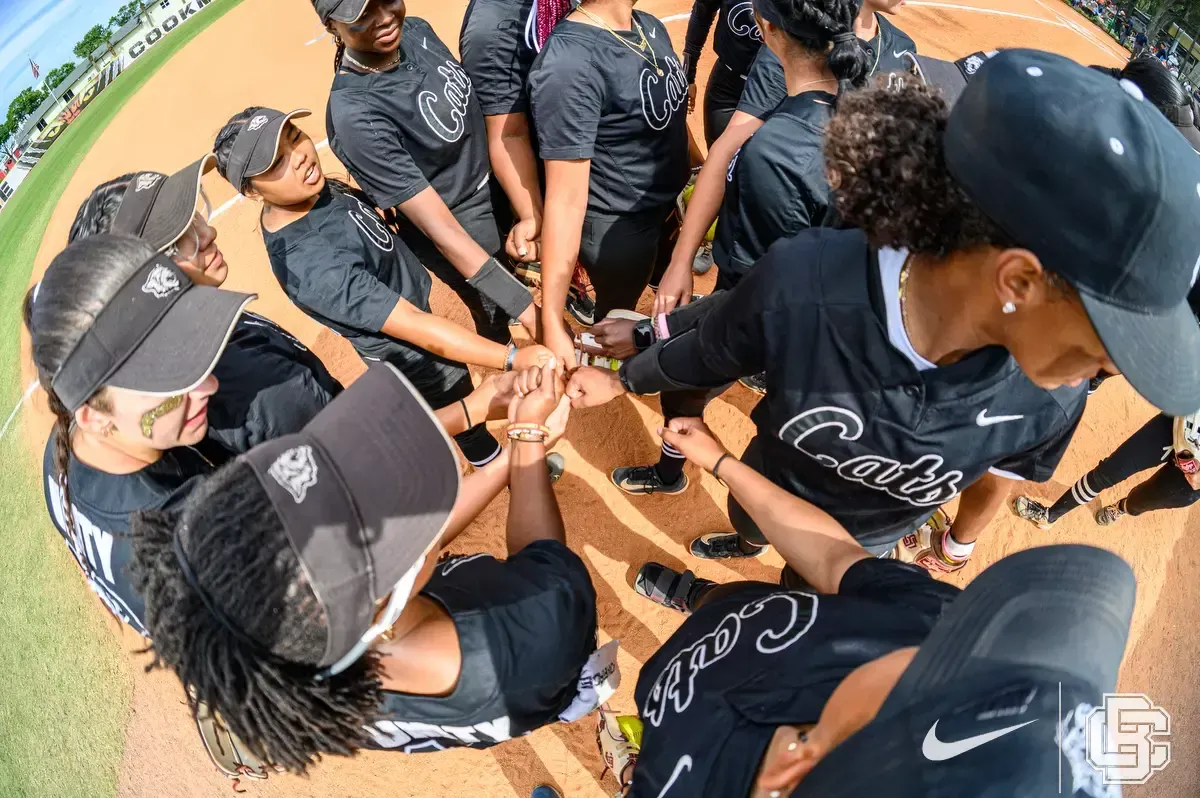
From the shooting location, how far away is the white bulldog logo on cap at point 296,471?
127 centimetres

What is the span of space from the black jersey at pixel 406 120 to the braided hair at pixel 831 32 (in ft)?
5.20

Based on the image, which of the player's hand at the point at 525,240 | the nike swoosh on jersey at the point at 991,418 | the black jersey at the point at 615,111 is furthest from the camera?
the player's hand at the point at 525,240

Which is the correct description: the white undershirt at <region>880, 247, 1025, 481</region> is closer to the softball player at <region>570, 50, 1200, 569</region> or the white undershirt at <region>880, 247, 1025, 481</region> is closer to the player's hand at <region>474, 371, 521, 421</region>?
the softball player at <region>570, 50, 1200, 569</region>

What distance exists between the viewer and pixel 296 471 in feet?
4.26

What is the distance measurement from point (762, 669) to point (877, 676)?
404mm

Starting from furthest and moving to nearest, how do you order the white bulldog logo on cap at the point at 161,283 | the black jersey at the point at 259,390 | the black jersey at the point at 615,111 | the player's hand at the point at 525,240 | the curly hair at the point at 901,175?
the player's hand at the point at 525,240, the black jersey at the point at 615,111, the black jersey at the point at 259,390, the white bulldog logo on cap at the point at 161,283, the curly hair at the point at 901,175

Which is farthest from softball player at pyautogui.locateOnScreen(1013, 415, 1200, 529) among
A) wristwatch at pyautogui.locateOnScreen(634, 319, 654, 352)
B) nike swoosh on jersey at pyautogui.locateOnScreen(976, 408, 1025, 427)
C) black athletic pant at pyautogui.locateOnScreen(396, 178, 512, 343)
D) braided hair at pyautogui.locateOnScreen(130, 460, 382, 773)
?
braided hair at pyautogui.locateOnScreen(130, 460, 382, 773)

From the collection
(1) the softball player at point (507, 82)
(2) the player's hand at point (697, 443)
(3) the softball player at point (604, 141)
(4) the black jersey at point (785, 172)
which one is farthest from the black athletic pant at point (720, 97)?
(2) the player's hand at point (697, 443)

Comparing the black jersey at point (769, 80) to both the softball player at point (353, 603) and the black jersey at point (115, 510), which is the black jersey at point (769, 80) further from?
the black jersey at point (115, 510)

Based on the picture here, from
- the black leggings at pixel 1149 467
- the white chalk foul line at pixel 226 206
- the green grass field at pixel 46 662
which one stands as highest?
the white chalk foul line at pixel 226 206

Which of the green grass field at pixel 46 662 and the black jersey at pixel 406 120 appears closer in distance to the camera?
the black jersey at pixel 406 120

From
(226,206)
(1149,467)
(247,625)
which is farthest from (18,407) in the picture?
(1149,467)

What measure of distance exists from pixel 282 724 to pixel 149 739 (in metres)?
3.12

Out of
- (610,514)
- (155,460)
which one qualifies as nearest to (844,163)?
(155,460)
